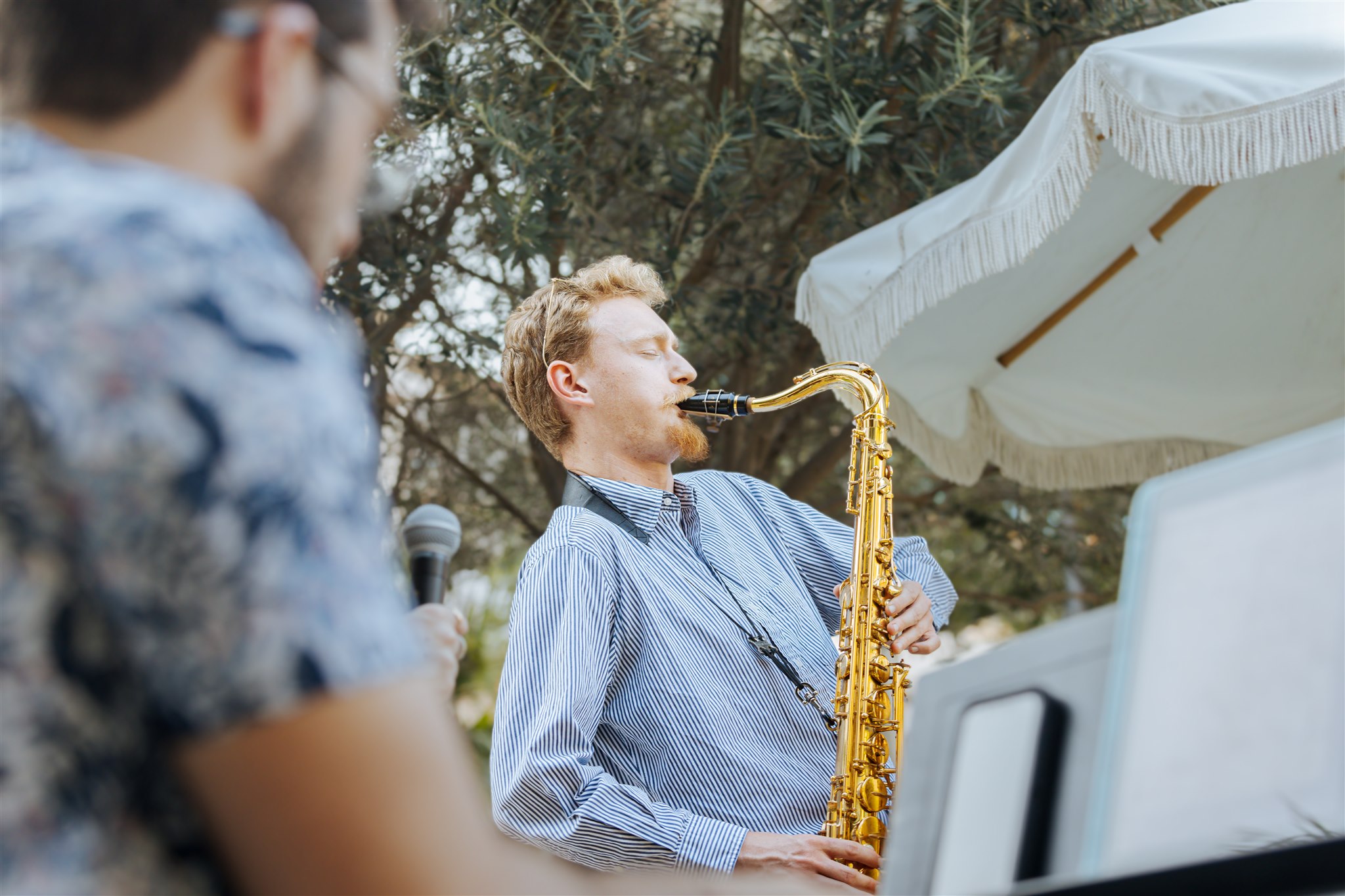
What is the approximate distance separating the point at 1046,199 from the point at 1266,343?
4.66ft

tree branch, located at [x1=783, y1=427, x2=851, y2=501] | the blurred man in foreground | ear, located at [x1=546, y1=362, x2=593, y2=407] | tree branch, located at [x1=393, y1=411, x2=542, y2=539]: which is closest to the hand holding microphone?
the blurred man in foreground

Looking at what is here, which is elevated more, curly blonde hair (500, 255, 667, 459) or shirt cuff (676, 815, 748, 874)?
→ curly blonde hair (500, 255, 667, 459)

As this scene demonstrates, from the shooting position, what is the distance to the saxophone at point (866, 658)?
7.51 ft

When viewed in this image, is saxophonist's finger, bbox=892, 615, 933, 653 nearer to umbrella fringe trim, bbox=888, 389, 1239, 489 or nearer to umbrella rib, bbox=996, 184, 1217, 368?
umbrella fringe trim, bbox=888, 389, 1239, 489

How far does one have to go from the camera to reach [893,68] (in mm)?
4070

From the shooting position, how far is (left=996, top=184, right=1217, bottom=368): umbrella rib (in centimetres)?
326

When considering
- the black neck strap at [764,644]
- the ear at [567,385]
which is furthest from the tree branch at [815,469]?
the black neck strap at [764,644]

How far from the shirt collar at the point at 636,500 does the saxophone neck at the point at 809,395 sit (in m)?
0.26

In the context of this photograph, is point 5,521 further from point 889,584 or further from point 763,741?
point 889,584

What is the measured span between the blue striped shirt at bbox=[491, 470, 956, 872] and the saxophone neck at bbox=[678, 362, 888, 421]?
0.32 m

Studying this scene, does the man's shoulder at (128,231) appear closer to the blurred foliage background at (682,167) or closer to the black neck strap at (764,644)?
the black neck strap at (764,644)

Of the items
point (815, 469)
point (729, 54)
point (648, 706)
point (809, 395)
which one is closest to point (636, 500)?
point (648, 706)

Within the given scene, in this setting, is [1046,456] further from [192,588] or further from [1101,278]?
[192,588]

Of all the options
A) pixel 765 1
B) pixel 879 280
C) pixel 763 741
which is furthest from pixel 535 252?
pixel 763 741
